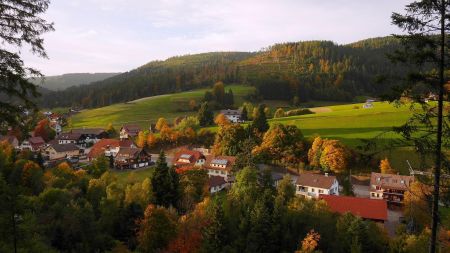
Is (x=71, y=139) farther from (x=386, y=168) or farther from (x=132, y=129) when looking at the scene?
(x=386, y=168)

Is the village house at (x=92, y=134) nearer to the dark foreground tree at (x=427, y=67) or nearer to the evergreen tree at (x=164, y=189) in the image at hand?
the evergreen tree at (x=164, y=189)

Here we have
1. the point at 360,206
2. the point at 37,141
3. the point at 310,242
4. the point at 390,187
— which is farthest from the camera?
the point at 37,141

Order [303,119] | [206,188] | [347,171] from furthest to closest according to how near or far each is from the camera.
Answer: [303,119] → [347,171] → [206,188]

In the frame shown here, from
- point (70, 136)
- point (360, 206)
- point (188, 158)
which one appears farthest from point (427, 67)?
point (70, 136)

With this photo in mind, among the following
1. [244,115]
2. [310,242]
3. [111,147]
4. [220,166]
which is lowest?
[220,166]

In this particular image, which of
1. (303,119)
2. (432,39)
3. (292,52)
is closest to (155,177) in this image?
(432,39)

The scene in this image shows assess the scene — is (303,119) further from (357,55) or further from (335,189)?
(357,55)
